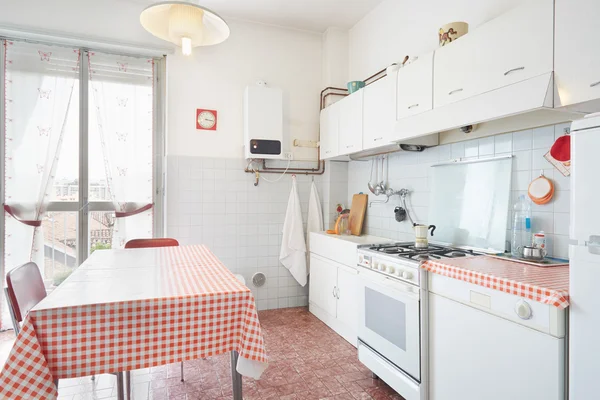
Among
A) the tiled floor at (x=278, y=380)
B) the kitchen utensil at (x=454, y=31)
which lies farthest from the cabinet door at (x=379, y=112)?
the tiled floor at (x=278, y=380)

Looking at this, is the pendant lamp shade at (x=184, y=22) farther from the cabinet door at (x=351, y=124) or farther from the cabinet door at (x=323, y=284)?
the cabinet door at (x=323, y=284)

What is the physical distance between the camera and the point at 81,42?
10.4ft

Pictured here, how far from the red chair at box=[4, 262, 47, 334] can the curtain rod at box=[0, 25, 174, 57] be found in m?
2.24

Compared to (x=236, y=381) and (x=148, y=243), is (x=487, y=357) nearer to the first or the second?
(x=236, y=381)

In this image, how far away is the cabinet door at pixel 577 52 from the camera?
1407 mm

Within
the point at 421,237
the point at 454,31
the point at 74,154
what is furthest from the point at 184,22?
the point at 74,154

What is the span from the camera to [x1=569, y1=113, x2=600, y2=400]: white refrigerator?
3.83ft

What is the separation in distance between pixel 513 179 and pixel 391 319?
1.09 meters

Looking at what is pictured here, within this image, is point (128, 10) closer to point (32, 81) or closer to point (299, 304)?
point (32, 81)

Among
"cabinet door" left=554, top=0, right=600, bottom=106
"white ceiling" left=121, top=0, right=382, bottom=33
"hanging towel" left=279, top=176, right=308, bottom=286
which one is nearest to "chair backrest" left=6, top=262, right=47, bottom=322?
"hanging towel" left=279, top=176, right=308, bottom=286

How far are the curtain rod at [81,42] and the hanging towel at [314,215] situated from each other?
197 cm

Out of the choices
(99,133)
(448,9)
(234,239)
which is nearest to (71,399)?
(234,239)

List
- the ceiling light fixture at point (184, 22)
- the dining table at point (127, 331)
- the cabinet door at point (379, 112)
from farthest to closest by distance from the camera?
the cabinet door at point (379, 112), the ceiling light fixture at point (184, 22), the dining table at point (127, 331)

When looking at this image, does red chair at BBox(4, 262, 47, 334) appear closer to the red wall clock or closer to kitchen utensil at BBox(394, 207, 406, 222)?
the red wall clock
